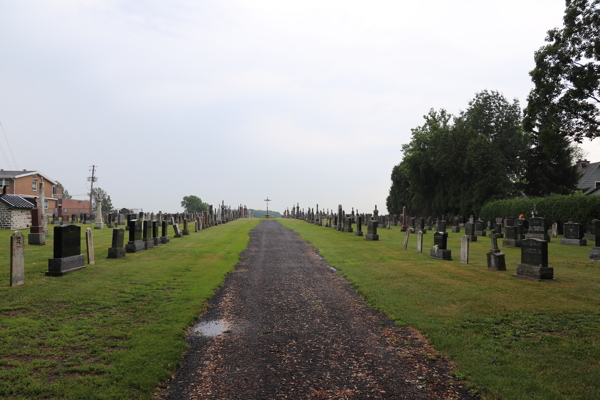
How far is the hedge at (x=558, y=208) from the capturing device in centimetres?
2848

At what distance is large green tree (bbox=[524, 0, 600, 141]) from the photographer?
968 inches

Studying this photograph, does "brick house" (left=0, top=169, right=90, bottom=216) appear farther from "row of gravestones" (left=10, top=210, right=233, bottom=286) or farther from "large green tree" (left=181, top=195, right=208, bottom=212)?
"large green tree" (left=181, top=195, right=208, bottom=212)

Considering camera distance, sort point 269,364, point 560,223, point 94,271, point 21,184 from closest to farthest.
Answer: point 269,364
point 94,271
point 560,223
point 21,184

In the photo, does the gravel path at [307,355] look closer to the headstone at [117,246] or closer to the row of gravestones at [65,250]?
the row of gravestones at [65,250]

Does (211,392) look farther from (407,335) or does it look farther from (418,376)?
(407,335)

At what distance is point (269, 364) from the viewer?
5547 millimetres

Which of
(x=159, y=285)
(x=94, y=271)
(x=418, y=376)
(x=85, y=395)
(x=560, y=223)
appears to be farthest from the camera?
A: (x=560, y=223)

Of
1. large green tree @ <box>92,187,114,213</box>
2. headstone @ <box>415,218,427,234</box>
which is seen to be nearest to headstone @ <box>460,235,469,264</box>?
headstone @ <box>415,218,427,234</box>

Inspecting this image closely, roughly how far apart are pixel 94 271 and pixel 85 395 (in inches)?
340

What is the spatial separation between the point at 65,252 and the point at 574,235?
24835mm

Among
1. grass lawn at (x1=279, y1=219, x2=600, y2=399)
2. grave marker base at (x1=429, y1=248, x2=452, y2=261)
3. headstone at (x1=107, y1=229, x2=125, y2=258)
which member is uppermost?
headstone at (x1=107, y1=229, x2=125, y2=258)

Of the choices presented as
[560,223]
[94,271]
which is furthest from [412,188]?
[94,271]

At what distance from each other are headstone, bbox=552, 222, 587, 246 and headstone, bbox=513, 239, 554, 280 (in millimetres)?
13334

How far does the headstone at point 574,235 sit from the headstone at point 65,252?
24.1 m
